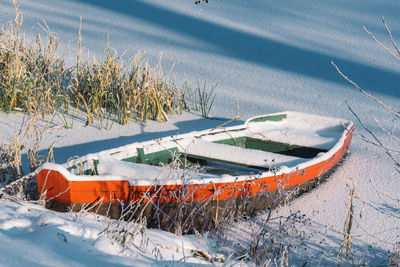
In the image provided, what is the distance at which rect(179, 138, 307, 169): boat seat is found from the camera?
4191 millimetres

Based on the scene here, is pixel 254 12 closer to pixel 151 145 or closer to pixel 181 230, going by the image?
pixel 151 145

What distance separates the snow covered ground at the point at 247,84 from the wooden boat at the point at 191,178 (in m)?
0.14

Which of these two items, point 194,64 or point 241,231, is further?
point 194,64

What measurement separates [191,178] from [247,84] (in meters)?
4.58

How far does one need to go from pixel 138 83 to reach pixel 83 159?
2.05 meters

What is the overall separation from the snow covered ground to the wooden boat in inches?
5.5

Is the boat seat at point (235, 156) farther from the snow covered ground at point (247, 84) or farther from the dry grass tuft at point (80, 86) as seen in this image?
the dry grass tuft at point (80, 86)

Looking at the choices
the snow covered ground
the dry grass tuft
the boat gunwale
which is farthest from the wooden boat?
the dry grass tuft

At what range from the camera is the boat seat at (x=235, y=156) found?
Answer: 4191 millimetres

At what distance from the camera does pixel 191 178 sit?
320 centimetres

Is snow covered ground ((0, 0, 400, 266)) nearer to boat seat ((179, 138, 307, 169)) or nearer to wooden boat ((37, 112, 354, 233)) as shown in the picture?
wooden boat ((37, 112, 354, 233))

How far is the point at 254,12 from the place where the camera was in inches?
441

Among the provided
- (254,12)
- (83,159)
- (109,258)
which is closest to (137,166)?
(83,159)

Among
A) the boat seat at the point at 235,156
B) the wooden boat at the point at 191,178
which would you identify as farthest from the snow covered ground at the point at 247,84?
the boat seat at the point at 235,156
